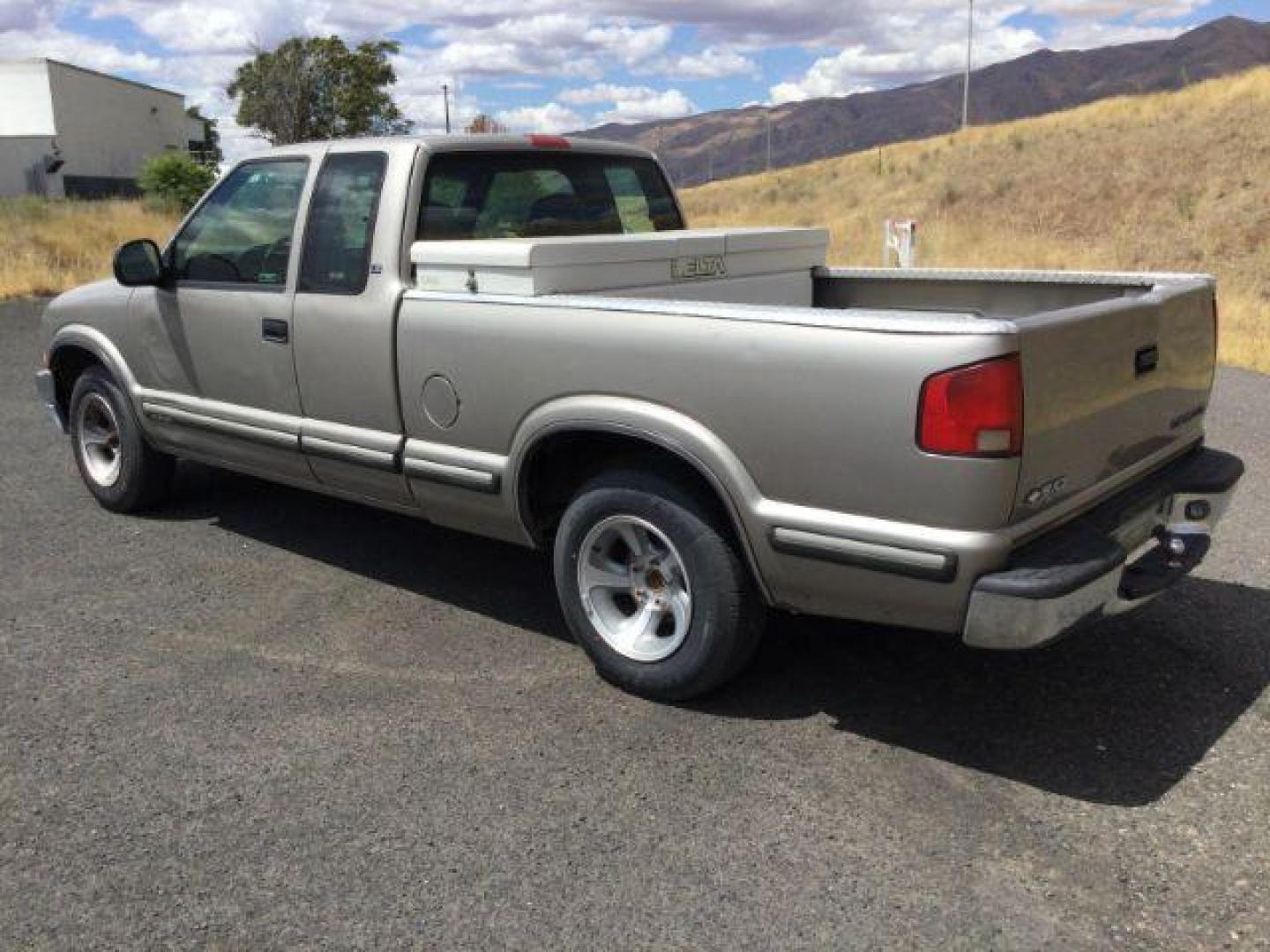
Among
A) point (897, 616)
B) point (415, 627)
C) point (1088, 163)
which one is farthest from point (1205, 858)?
point (1088, 163)

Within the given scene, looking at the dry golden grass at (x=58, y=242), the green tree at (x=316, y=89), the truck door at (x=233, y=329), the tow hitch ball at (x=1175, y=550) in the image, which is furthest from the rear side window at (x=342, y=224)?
the green tree at (x=316, y=89)

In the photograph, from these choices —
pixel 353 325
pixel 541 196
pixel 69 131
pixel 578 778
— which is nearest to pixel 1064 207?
pixel 541 196

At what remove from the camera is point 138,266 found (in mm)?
5254

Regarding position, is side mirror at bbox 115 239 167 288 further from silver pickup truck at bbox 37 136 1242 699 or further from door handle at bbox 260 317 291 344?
door handle at bbox 260 317 291 344

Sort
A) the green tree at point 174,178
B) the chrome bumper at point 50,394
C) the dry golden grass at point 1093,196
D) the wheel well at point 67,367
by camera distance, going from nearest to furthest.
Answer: the wheel well at point 67,367
the chrome bumper at point 50,394
the dry golden grass at point 1093,196
the green tree at point 174,178

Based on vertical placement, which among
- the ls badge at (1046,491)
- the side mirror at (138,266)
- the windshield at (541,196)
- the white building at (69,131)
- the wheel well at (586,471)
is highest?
the white building at (69,131)

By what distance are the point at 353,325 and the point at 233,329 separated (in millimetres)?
888

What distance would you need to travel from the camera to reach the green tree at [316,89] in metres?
→ 54.1

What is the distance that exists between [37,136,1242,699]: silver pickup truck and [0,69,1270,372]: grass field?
25.3ft

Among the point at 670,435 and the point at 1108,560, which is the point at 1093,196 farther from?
the point at 670,435

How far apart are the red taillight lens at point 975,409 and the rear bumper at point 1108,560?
0.36 meters

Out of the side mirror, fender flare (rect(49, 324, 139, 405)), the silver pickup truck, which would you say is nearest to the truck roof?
the silver pickup truck

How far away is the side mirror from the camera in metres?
5.25

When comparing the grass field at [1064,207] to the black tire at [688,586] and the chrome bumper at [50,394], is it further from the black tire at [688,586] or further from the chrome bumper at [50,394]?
the chrome bumper at [50,394]
